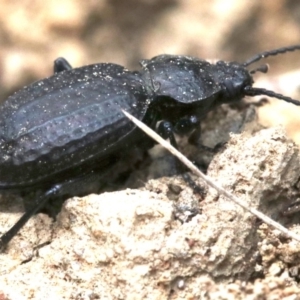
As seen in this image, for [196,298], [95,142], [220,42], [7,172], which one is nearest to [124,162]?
[95,142]

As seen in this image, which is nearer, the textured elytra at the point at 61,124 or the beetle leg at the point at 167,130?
the textured elytra at the point at 61,124

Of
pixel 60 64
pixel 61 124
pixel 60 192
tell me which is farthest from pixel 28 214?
pixel 60 64

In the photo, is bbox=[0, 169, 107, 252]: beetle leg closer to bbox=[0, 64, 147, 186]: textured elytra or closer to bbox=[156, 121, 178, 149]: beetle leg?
bbox=[0, 64, 147, 186]: textured elytra

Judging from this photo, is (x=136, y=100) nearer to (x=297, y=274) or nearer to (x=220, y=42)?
(x=297, y=274)

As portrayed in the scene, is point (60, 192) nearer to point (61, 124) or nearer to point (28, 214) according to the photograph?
point (28, 214)

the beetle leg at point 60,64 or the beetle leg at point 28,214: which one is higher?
the beetle leg at point 60,64

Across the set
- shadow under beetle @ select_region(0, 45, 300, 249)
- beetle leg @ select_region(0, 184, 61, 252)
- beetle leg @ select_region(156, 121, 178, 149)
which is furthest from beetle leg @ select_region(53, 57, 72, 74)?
beetle leg @ select_region(0, 184, 61, 252)

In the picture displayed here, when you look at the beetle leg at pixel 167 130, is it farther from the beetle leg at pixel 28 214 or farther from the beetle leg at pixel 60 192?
the beetle leg at pixel 28 214

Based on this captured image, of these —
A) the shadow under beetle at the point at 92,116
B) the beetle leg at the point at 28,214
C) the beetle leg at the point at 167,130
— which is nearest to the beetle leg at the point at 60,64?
the shadow under beetle at the point at 92,116
